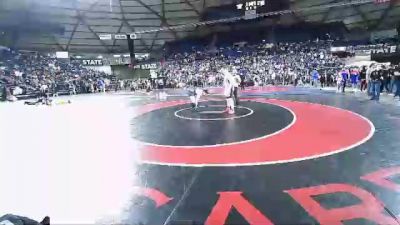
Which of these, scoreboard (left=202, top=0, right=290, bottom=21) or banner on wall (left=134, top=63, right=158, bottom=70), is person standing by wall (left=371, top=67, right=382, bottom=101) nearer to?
scoreboard (left=202, top=0, right=290, bottom=21)

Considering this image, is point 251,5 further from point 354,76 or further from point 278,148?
point 278,148

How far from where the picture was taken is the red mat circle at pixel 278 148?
364 centimetres

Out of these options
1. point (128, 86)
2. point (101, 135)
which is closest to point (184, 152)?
point (101, 135)

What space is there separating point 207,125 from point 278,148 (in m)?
2.19

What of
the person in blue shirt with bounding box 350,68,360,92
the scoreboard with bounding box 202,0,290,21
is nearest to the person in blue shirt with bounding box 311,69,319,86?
the person in blue shirt with bounding box 350,68,360,92

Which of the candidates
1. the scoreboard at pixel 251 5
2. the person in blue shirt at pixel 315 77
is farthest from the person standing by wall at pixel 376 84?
the scoreboard at pixel 251 5

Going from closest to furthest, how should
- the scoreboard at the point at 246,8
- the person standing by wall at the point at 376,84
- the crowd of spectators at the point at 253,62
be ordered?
the crowd of spectators at the point at 253,62
the scoreboard at the point at 246,8
the person standing by wall at the point at 376,84

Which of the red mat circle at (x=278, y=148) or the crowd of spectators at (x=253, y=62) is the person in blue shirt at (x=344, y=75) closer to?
the crowd of spectators at (x=253, y=62)

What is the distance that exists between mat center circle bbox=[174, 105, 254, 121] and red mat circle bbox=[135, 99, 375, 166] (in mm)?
1781

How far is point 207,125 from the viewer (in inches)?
238

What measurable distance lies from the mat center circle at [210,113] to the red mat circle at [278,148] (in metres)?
1.78

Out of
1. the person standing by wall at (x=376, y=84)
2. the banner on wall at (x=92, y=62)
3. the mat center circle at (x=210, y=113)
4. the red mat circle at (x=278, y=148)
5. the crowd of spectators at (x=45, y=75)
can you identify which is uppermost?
the banner on wall at (x=92, y=62)

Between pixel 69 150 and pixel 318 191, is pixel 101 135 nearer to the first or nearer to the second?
pixel 69 150

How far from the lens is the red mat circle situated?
3.64 metres
